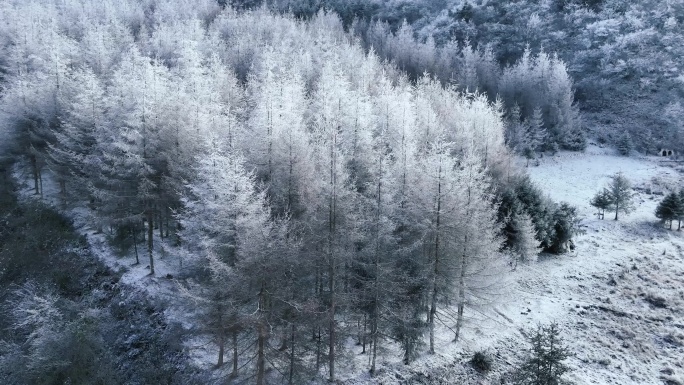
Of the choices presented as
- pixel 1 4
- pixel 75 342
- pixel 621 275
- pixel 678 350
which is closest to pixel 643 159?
pixel 621 275

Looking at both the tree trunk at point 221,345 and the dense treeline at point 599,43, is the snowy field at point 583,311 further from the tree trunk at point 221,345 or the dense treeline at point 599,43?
the dense treeline at point 599,43

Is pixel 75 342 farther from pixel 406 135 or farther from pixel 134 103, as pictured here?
pixel 406 135

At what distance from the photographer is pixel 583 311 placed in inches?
1097

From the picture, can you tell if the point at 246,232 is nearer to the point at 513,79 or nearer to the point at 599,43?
the point at 513,79

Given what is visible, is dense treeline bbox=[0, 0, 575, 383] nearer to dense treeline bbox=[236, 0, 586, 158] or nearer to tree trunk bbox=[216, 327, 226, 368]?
tree trunk bbox=[216, 327, 226, 368]

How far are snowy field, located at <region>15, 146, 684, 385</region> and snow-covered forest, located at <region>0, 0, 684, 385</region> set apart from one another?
320 mm

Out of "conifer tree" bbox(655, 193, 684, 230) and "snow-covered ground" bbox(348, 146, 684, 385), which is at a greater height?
"conifer tree" bbox(655, 193, 684, 230)

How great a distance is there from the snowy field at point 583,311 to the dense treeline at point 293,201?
3.75 feet

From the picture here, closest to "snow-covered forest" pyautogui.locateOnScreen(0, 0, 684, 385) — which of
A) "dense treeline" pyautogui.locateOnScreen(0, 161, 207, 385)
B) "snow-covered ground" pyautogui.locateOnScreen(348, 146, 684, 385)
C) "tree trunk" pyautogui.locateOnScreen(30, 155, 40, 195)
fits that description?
"dense treeline" pyautogui.locateOnScreen(0, 161, 207, 385)

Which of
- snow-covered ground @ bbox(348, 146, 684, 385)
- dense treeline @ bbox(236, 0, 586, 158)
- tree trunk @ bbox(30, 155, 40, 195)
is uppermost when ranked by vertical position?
dense treeline @ bbox(236, 0, 586, 158)

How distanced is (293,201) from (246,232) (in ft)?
22.4

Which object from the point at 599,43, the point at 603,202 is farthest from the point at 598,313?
the point at 599,43

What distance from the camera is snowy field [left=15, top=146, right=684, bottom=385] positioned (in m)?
22.1

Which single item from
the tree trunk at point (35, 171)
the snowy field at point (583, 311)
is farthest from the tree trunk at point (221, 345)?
the tree trunk at point (35, 171)
